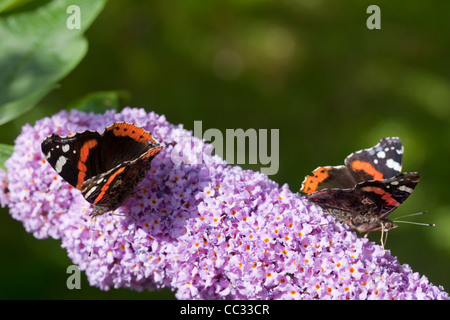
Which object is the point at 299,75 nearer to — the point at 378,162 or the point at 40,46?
the point at 378,162

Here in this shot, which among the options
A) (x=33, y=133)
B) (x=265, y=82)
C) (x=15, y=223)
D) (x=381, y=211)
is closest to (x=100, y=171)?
(x=33, y=133)

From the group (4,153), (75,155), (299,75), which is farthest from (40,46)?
(299,75)

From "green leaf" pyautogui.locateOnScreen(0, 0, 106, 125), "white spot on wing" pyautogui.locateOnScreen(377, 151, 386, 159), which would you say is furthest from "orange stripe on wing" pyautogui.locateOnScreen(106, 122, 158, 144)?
"white spot on wing" pyautogui.locateOnScreen(377, 151, 386, 159)

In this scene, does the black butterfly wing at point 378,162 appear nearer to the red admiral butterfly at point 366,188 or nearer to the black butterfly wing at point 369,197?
the red admiral butterfly at point 366,188

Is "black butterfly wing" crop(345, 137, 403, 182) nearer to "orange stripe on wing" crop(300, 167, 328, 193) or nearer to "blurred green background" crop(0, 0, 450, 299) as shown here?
"orange stripe on wing" crop(300, 167, 328, 193)

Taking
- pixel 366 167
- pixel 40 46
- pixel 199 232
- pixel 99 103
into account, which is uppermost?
pixel 40 46

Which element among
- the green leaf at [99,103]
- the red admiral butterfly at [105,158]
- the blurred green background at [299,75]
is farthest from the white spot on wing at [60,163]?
the blurred green background at [299,75]
